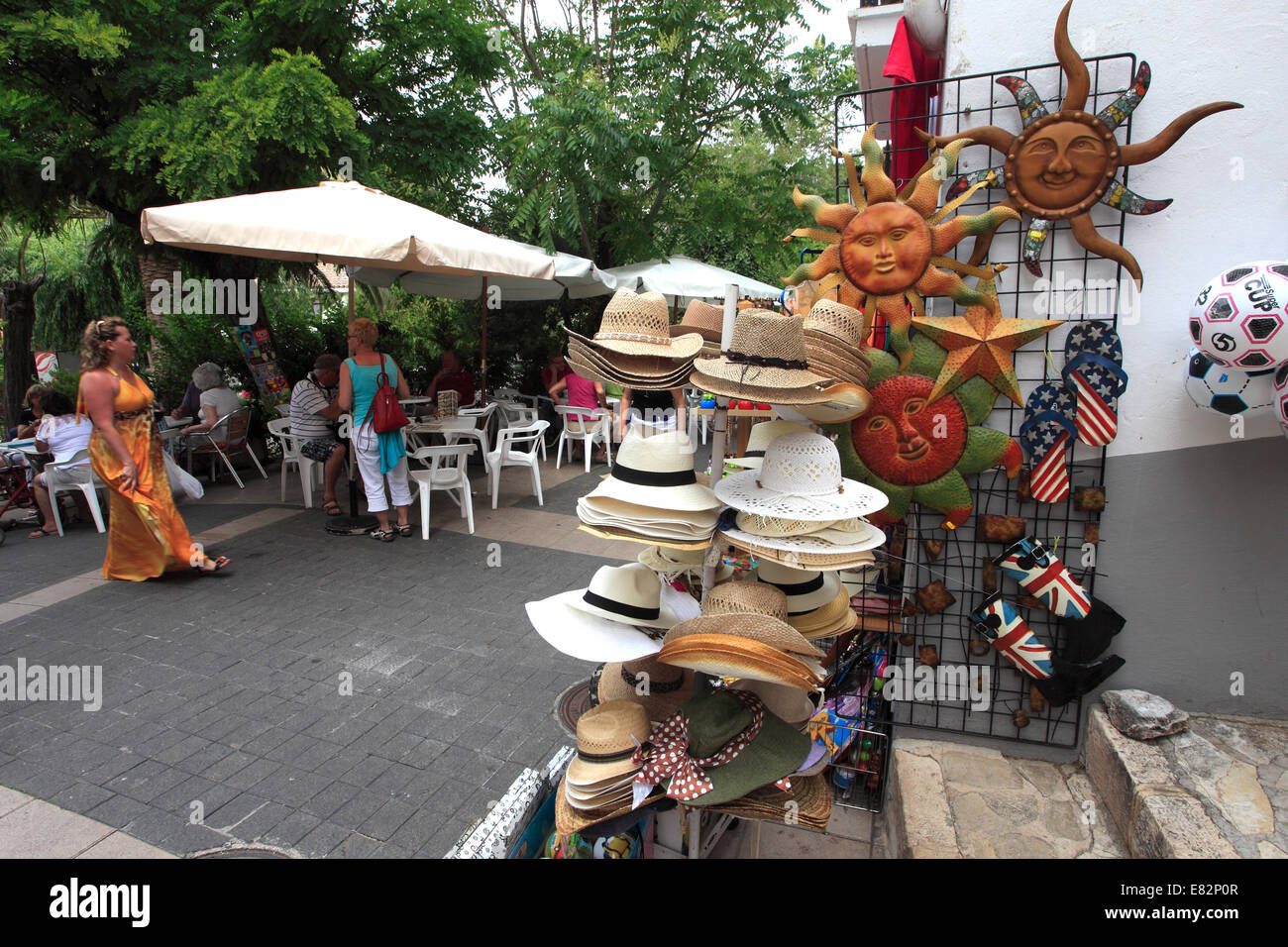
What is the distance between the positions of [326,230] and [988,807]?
18.7ft

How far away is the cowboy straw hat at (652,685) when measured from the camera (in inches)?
84.1

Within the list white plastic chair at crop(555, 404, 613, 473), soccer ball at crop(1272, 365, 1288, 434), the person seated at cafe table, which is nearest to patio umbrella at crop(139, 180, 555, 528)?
the person seated at cafe table

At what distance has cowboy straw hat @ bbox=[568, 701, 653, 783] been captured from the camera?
185 cm

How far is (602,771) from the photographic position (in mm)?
1847

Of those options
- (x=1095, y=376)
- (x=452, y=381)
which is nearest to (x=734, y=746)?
(x=1095, y=376)

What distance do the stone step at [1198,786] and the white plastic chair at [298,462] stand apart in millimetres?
7047

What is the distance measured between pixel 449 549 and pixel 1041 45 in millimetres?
5476

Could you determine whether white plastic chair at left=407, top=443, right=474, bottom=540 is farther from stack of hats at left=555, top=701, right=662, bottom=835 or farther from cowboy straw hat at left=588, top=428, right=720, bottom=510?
stack of hats at left=555, top=701, right=662, bottom=835

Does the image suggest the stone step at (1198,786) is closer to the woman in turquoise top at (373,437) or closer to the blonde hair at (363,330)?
the woman in turquoise top at (373,437)

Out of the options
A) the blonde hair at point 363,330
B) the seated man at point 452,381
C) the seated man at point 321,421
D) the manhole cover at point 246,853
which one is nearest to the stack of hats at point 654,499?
the manhole cover at point 246,853

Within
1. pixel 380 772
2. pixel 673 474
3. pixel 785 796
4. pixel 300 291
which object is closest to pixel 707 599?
pixel 673 474

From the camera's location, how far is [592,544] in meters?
6.62

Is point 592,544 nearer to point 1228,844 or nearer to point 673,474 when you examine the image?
point 673,474

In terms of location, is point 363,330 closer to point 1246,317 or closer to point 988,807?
point 988,807
